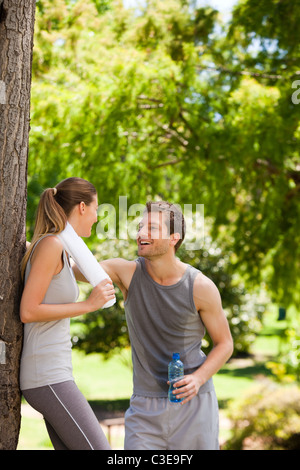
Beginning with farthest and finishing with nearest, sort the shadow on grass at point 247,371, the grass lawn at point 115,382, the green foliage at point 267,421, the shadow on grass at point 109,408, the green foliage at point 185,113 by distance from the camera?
the shadow on grass at point 247,371 < the shadow on grass at point 109,408 < the grass lawn at point 115,382 < the green foliage at point 267,421 < the green foliage at point 185,113

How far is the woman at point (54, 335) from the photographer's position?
8.79 feet

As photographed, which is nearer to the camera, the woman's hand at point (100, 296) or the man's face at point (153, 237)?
the woman's hand at point (100, 296)

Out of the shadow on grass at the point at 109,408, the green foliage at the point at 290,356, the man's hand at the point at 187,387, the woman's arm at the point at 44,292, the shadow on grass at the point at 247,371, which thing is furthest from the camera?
the shadow on grass at the point at 247,371

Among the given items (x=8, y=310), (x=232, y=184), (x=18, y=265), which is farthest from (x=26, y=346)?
(x=232, y=184)

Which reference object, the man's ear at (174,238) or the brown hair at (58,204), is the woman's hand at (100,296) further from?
the man's ear at (174,238)

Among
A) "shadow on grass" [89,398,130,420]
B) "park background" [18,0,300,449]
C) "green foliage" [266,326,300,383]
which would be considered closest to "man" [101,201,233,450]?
"park background" [18,0,300,449]

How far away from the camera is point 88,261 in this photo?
2.77 metres

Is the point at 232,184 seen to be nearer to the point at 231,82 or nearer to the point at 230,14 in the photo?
the point at 231,82

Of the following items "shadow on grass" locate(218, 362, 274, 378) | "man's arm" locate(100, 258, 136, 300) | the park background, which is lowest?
"shadow on grass" locate(218, 362, 274, 378)

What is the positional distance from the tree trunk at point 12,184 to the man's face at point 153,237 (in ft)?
1.96

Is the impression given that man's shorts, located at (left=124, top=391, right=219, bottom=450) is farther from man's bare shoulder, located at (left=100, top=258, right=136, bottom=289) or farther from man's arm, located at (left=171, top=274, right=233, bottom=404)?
man's bare shoulder, located at (left=100, top=258, right=136, bottom=289)

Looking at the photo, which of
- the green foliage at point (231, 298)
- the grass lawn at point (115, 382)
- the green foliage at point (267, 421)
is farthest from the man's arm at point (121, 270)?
the green foliage at point (231, 298)

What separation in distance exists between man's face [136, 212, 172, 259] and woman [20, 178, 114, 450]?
1.06 feet

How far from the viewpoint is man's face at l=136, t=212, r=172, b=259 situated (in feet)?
9.86
